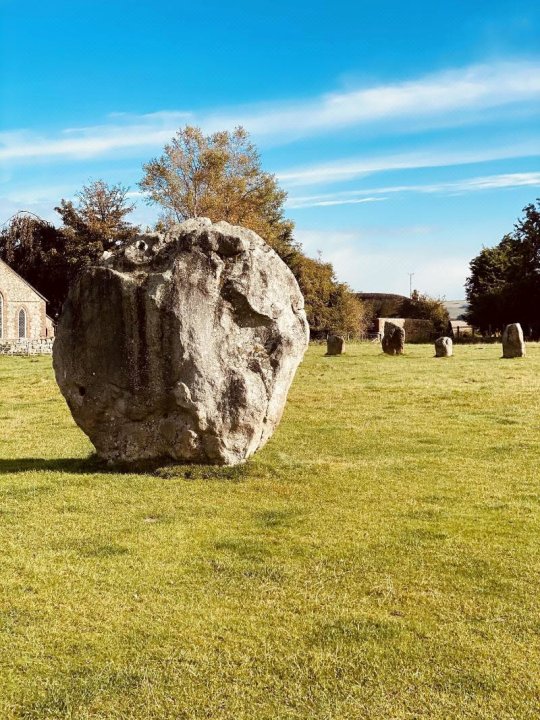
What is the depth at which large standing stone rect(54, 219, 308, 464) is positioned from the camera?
988 cm

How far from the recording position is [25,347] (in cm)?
4638

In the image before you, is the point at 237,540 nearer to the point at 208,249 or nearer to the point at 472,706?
the point at 472,706

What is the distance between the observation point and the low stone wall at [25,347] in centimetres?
4553

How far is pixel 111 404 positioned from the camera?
1018cm

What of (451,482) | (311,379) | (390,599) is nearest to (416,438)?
(451,482)

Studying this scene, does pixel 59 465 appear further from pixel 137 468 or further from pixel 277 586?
pixel 277 586

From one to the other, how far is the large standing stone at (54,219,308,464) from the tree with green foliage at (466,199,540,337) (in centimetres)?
5110

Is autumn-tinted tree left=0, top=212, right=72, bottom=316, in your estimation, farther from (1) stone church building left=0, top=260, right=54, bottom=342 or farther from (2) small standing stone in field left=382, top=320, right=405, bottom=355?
(2) small standing stone in field left=382, top=320, right=405, bottom=355

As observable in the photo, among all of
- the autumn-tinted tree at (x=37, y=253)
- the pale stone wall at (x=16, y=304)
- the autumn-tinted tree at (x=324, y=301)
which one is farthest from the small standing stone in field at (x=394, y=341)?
the autumn-tinted tree at (x=37, y=253)

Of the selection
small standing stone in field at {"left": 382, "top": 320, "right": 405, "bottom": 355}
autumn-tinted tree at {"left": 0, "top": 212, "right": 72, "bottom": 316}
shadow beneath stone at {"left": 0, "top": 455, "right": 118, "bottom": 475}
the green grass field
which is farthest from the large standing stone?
autumn-tinted tree at {"left": 0, "top": 212, "right": 72, "bottom": 316}

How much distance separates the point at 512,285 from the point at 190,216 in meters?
28.0

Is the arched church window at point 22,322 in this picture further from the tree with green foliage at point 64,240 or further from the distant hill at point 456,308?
the distant hill at point 456,308

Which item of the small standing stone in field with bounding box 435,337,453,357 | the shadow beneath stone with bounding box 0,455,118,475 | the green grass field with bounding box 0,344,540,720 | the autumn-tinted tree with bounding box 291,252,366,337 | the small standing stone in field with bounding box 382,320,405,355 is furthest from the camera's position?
the autumn-tinted tree with bounding box 291,252,366,337

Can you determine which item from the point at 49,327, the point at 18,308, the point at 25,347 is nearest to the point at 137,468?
the point at 25,347
